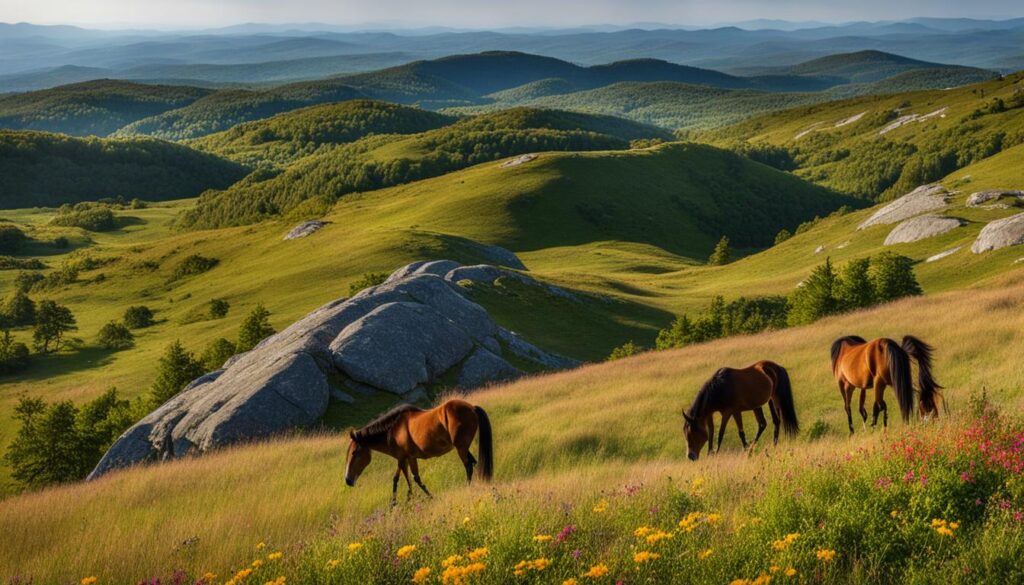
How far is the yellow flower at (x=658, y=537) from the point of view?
285 inches

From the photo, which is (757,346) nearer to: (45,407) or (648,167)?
(45,407)

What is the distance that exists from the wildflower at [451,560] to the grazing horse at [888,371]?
910 cm

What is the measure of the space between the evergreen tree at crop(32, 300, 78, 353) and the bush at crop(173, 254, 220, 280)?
2560 centimetres

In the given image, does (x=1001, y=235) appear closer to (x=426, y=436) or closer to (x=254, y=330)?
(x=254, y=330)

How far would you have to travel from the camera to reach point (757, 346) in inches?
1060

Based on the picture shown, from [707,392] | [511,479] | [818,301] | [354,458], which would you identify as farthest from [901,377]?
[818,301]

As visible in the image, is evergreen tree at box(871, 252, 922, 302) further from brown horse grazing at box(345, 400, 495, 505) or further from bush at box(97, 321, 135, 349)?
bush at box(97, 321, 135, 349)

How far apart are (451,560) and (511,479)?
26.2ft

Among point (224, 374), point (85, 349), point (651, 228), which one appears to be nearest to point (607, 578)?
point (224, 374)

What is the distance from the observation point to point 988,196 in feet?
278

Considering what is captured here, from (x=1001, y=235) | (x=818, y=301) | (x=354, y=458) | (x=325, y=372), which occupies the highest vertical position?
(x=354, y=458)

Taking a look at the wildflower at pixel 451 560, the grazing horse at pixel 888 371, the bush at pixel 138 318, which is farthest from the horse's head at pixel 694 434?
the bush at pixel 138 318

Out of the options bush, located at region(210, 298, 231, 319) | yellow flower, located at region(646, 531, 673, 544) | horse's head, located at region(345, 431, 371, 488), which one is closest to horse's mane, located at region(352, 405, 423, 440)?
horse's head, located at region(345, 431, 371, 488)

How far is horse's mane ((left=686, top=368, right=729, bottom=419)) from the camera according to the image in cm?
1355
